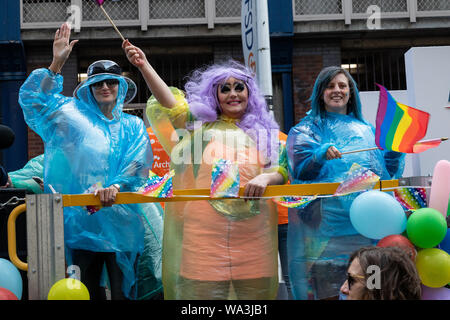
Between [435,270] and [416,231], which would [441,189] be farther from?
[435,270]

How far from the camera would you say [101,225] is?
3.03 meters

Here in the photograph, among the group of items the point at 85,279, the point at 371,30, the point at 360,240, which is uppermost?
the point at 371,30

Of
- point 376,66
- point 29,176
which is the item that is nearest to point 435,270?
point 29,176

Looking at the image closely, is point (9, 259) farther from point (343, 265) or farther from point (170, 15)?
point (170, 15)

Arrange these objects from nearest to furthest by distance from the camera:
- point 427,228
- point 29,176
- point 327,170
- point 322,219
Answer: point 427,228 < point 322,219 < point 327,170 < point 29,176

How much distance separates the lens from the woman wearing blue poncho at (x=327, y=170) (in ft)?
8.61

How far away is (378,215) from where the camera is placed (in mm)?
2422

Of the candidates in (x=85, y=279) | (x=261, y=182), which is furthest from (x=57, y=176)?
(x=261, y=182)

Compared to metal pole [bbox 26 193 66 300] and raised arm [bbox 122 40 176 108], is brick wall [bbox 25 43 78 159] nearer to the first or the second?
raised arm [bbox 122 40 176 108]

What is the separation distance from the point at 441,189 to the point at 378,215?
13.7 inches

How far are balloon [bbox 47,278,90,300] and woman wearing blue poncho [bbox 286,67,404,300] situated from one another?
95 centimetres

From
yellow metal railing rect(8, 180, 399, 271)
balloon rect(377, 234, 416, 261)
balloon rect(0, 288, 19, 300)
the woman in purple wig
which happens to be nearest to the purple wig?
the woman in purple wig

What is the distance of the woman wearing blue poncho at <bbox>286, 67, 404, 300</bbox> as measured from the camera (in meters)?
2.62
